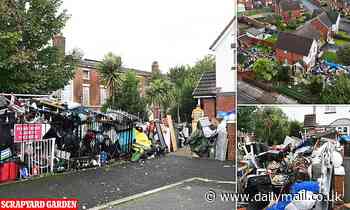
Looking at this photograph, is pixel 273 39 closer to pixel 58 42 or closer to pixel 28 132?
pixel 28 132

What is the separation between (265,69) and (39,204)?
4.85 m

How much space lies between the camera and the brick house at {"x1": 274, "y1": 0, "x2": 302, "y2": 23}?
11.0ft

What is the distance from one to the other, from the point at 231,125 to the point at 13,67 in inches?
327

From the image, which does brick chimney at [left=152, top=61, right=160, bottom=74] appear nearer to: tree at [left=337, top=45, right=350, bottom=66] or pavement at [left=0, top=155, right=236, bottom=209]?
pavement at [left=0, top=155, right=236, bottom=209]

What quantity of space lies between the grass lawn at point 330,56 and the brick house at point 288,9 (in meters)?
0.46

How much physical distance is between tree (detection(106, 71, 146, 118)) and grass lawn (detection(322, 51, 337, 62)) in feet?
76.9

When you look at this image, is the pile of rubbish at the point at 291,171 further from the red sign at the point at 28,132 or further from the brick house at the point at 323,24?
the red sign at the point at 28,132

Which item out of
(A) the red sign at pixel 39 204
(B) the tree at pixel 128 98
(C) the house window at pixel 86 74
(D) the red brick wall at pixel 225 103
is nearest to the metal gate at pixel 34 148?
(A) the red sign at pixel 39 204

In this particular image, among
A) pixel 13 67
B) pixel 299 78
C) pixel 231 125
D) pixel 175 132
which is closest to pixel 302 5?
pixel 299 78

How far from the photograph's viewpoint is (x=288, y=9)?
11.1 ft

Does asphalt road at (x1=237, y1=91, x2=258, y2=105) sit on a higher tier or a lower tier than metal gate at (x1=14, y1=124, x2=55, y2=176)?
higher

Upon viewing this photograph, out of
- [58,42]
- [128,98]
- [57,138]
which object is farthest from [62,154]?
[128,98]

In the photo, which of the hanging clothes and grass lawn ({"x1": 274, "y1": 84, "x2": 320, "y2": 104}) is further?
the hanging clothes

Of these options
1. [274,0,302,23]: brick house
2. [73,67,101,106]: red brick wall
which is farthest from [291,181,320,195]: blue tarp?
[73,67,101,106]: red brick wall
